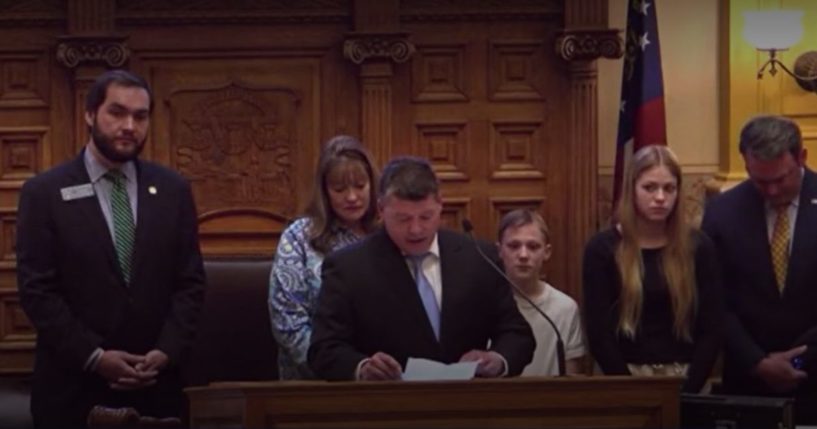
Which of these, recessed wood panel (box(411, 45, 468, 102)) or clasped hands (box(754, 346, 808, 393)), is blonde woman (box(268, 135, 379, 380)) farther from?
recessed wood panel (box(411, 45, 468, 102))

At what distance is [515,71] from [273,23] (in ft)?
3.91

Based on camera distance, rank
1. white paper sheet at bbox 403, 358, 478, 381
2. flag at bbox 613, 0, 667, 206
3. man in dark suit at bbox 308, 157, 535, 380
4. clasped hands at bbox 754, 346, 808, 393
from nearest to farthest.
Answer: white paper sheet at bbox 403, 358, 478, 381, man in dark suit at bbox 308, 157, 535, 380, clasped hands at bbox 754, 346, 808, 393, flag at bbox 613, 0, 667, 206

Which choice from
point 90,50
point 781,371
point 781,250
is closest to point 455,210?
point 90,50

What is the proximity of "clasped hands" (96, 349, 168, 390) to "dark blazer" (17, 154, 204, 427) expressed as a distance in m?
0.04

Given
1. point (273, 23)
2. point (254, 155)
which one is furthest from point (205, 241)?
point (273, 23)

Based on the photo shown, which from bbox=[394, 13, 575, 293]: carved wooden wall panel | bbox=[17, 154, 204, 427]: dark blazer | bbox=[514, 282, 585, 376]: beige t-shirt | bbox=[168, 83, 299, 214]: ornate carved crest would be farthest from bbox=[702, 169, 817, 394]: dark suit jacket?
bbox=[168, 83, 299, 214]: ornate carved crest

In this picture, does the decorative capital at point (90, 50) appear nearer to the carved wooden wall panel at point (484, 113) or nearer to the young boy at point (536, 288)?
the carved wooden wall panel at point (484, 113)

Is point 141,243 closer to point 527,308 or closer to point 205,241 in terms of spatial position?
point 527,308

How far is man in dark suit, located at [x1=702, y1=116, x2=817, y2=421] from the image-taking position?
5488mm

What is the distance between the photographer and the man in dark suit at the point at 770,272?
549 centimetres

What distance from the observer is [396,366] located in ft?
14.6

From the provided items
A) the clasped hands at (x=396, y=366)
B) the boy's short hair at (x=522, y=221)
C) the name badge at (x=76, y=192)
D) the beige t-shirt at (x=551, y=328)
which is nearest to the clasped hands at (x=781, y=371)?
the beige t-shirt at (x=551, y=328)

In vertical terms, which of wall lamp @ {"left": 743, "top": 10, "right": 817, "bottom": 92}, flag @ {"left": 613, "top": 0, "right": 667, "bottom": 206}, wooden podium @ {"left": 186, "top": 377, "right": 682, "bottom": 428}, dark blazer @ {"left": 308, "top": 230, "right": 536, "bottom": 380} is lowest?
wooden podium @ {"left": 186, "top": 377, "right": 682, "bottom": 428}

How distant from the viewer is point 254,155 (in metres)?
8.35
